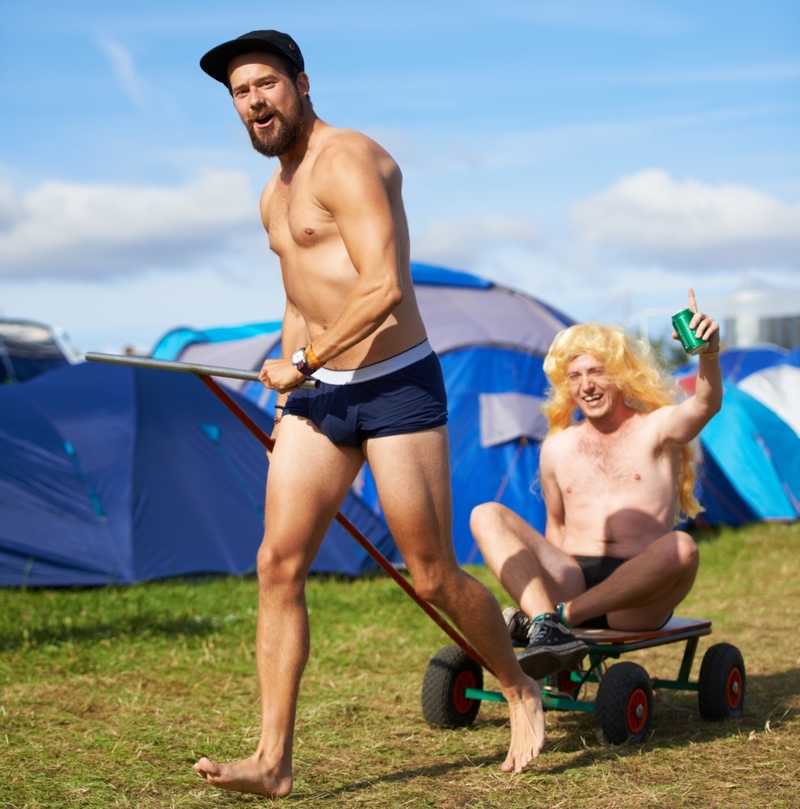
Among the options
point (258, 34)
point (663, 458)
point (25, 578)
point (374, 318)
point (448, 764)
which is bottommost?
point (448, 764)

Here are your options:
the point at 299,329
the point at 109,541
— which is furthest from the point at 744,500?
the point at 299,329

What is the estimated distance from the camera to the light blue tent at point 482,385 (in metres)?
8.83

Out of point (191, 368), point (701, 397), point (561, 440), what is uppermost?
point (191, 368)

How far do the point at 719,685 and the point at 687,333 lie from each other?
4.49ft

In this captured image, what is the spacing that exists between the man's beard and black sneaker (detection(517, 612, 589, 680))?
1.76m

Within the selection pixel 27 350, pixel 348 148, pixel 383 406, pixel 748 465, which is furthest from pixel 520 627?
pixel 27 350

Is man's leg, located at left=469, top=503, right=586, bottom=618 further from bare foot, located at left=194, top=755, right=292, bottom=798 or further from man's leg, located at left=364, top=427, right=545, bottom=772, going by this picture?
bare foot, located at left=194, top=755, right=292, bottom=798

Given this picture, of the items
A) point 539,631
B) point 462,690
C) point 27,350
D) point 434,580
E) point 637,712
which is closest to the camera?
point 434,580

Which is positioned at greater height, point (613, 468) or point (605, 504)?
point (613, 468)

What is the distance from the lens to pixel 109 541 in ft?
22.5

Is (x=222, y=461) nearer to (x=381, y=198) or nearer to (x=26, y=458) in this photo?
(x=26, y=458)

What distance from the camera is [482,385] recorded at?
9.09 m

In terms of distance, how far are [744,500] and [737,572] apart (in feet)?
8.18

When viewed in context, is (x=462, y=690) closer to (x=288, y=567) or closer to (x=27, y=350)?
(x=288, y=567)
